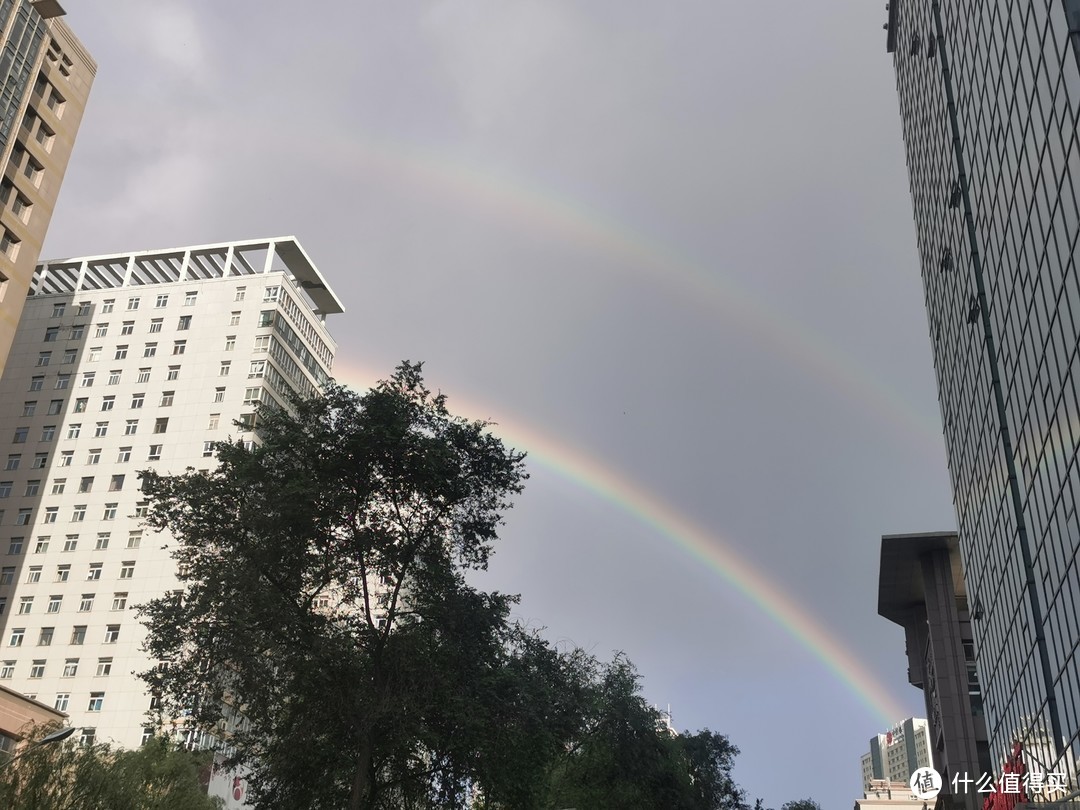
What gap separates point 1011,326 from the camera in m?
44.5

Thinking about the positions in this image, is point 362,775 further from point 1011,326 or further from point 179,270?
point 179,270

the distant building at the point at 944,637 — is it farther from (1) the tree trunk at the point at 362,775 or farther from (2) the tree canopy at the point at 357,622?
(1) the tree trunk at the point at 362,775

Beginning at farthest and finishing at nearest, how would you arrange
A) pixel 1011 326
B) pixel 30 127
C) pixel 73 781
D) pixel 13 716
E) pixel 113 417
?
1. pixel 113 417
2. pixel 30 127
3. pixel 13 716
4. pixel 1011 326
5. pixel 73 781

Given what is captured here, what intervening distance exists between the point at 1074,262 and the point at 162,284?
8901 centimetres

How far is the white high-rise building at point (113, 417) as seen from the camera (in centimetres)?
8400

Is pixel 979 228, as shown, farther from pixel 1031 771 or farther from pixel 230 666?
pixel 230 666

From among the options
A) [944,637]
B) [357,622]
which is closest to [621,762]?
[357,622]

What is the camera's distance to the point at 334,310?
10838cm

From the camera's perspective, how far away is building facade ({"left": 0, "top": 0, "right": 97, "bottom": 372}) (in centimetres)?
6469

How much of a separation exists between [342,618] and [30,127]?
52.5 meters

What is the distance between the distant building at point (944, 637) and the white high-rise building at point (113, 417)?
55.3 metres

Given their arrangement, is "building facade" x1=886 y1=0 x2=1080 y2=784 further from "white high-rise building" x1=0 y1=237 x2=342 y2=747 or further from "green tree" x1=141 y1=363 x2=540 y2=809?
"white high-rise building" x1=0 y1=237 x2=342 y2=747

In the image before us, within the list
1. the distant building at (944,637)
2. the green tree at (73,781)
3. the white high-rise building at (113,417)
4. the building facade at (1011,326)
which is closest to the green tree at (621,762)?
the building facade at (1011,326)

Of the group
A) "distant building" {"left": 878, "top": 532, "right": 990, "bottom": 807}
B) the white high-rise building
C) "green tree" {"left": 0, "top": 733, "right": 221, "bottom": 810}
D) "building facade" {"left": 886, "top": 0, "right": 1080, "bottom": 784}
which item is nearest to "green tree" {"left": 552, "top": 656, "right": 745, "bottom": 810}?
"building facade" {"left": 886, "top": 0, "right": 1080, "bottom": 784}
